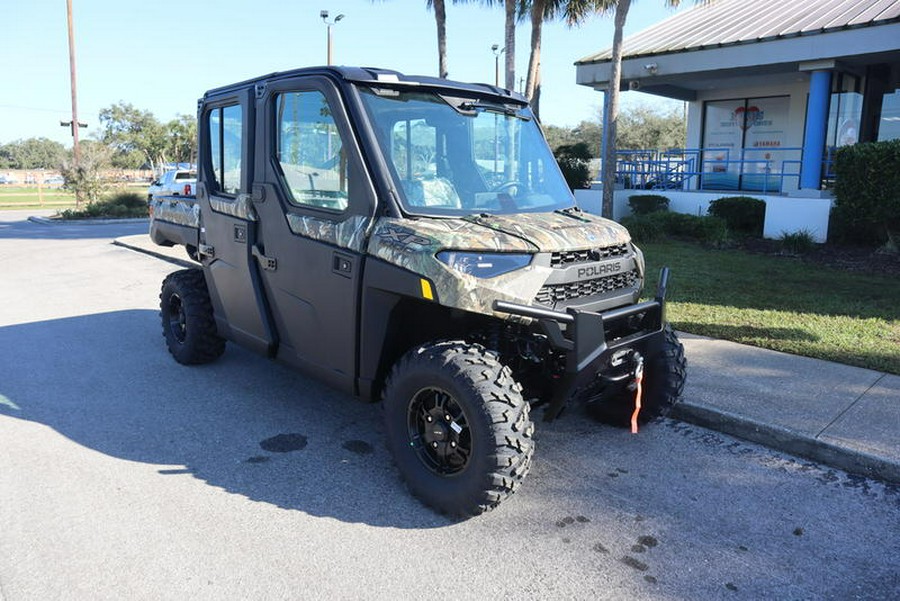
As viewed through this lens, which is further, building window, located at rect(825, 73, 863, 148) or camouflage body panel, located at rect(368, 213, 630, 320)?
building window, located at rect(825, 73, 863, 148)

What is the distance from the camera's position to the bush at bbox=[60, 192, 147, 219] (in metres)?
25.3

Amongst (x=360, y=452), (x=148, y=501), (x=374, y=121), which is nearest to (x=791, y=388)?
(x=360, y=452)

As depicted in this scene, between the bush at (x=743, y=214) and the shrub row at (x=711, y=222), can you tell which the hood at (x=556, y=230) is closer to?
the shrub row at (x=711, y=222)

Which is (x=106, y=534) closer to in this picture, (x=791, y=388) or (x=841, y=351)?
(x=791, y=388)

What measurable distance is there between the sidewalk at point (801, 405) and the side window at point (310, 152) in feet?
9.66

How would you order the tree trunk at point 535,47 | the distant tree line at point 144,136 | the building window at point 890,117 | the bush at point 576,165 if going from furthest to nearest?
the distant tree line at point 144,136 → the bush at point 576,165 → the tree trunk at point 535,47 → the building window at point 890,117

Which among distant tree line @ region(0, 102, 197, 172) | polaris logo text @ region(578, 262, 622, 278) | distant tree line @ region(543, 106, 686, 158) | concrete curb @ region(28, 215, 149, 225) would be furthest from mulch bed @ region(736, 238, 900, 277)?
distant tree line @ region(0, 102, 197, 172)

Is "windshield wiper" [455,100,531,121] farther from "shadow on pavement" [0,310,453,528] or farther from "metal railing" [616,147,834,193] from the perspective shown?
"metal railing" [616,147,834,193]

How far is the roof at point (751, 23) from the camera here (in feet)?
47.3

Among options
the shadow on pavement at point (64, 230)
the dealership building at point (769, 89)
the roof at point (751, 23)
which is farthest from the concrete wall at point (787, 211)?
the shadow on pavement at point (64, 230)

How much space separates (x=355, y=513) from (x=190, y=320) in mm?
2897

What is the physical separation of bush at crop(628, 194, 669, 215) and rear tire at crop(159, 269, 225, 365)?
12.3m

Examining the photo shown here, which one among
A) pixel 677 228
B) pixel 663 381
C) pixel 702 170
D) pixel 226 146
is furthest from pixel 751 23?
pixel 226 146

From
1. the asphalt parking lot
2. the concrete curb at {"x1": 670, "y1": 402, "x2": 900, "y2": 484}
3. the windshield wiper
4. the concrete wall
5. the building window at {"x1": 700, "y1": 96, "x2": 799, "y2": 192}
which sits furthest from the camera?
the building window at {"x1": 700, "y1": 96, "x2": 799, "y2": 192}
